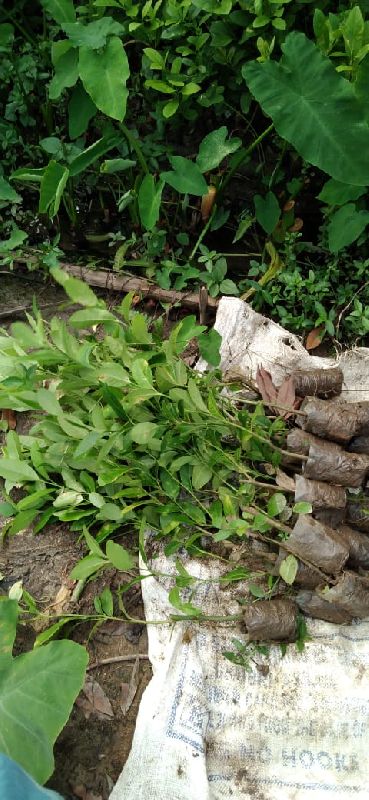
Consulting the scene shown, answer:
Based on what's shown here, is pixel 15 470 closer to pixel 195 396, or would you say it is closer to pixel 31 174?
pixel 195 396

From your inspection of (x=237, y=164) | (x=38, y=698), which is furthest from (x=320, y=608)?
(x=237, y=164)

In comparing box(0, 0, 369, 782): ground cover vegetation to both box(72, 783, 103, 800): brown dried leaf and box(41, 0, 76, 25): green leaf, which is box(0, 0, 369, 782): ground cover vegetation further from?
box(72, 783, 103, 800): brown dried leaf

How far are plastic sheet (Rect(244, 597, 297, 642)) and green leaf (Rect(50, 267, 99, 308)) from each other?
3.31 feet

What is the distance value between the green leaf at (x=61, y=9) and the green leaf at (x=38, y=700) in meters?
2.12

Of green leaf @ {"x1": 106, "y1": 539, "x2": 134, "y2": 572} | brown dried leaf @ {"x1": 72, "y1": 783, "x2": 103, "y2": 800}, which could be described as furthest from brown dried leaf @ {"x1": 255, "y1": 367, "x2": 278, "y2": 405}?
brown dried leaf @ {"x1": 72, "y1": 783, "x2": 103, "y2": 800}

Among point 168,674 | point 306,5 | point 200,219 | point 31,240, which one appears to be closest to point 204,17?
point 306,5

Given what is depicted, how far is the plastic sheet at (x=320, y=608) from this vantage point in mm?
2047

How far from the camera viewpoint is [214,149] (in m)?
2.54

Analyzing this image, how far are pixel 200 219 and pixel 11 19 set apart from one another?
107cm

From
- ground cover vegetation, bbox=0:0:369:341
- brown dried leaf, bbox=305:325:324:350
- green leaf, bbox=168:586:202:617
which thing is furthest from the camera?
brown dried leaf, bbox=305:325:324:350

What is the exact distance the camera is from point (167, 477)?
219cm

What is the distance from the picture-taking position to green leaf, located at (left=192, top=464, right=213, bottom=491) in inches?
83.9

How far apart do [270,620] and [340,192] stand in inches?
57.5

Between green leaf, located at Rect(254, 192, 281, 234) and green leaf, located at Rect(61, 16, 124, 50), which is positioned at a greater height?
green leaf, located at Rect(61, 16, 124, 50)
